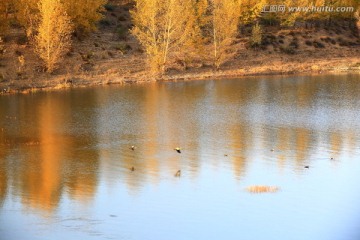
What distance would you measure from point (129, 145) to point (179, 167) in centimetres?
503

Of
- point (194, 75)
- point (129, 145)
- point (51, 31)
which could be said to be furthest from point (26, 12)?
point (129, 145)

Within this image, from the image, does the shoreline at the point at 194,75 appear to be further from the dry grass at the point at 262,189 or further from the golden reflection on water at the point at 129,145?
the dry grass at the point at 262,189

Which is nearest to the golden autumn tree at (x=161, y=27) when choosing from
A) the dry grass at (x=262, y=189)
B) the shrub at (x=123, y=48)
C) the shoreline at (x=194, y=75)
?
the shoreline at (x=194, y=75)

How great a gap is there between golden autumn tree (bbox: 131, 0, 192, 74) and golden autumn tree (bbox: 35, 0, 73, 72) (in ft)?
22.1

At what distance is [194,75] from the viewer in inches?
A: 2398

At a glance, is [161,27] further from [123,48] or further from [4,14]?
[4,14]

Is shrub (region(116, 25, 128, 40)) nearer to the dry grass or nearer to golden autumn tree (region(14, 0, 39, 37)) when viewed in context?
golden autumn tree (region(14, 0, 39, 37))

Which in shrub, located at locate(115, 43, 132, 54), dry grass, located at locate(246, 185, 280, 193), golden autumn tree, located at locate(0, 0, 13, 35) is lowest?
dry grass, located at locate(246, 185, 280, 193)

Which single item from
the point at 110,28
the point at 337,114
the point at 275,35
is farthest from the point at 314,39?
the point at 337,114

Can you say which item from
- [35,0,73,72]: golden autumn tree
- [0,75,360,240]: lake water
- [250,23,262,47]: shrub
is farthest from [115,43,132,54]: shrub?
[0,75,360,240]: lake water

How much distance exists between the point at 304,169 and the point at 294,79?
33.0m

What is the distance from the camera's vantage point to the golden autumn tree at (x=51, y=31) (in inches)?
2127

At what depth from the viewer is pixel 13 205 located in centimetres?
2323

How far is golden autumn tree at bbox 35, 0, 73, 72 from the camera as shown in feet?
177
